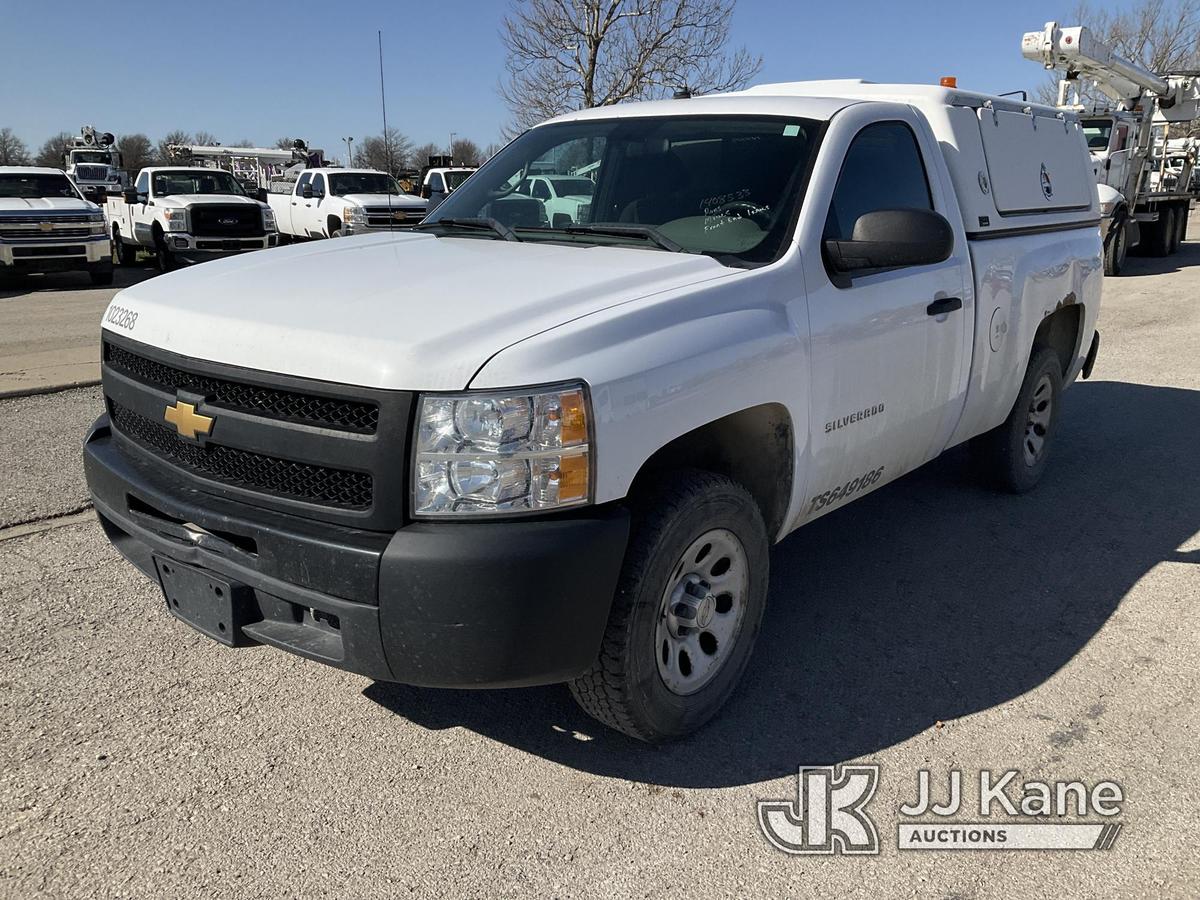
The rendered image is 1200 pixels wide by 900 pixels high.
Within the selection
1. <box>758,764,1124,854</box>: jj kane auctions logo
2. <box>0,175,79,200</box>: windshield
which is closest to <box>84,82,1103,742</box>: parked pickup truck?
<box>758,764,1124,854</box>: jj kane auctions logo

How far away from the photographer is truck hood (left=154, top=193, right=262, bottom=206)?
1670 centimetres

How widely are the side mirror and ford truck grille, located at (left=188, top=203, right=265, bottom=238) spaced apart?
15.5 m

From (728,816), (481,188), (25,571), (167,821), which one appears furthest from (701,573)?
(25,571)

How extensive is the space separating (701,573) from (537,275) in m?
A: 1.04

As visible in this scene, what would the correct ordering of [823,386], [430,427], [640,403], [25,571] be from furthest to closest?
[25,571], [823,386], [640,403], [430,427]

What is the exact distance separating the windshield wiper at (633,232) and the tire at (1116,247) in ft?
52.5

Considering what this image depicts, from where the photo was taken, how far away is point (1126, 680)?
3506 mm

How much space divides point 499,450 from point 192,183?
17.8 meters

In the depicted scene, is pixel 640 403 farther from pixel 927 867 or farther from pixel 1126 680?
pixel 1126 680

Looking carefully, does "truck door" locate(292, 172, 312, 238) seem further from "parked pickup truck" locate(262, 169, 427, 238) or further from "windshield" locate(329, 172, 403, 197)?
"windshield" locate(329, 172, 403, 197)

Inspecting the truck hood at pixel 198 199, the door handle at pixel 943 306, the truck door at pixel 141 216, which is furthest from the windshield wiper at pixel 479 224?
the truck door at pixel 141 216

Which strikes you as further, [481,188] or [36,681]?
[481,188]

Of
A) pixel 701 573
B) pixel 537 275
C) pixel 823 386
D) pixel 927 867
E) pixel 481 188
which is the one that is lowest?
pixel 927 867

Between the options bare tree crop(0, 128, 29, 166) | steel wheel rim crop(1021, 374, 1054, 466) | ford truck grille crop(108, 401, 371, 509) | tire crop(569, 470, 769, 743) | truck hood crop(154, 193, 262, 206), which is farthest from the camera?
bare tree crop(0, 128, 29, 166)
